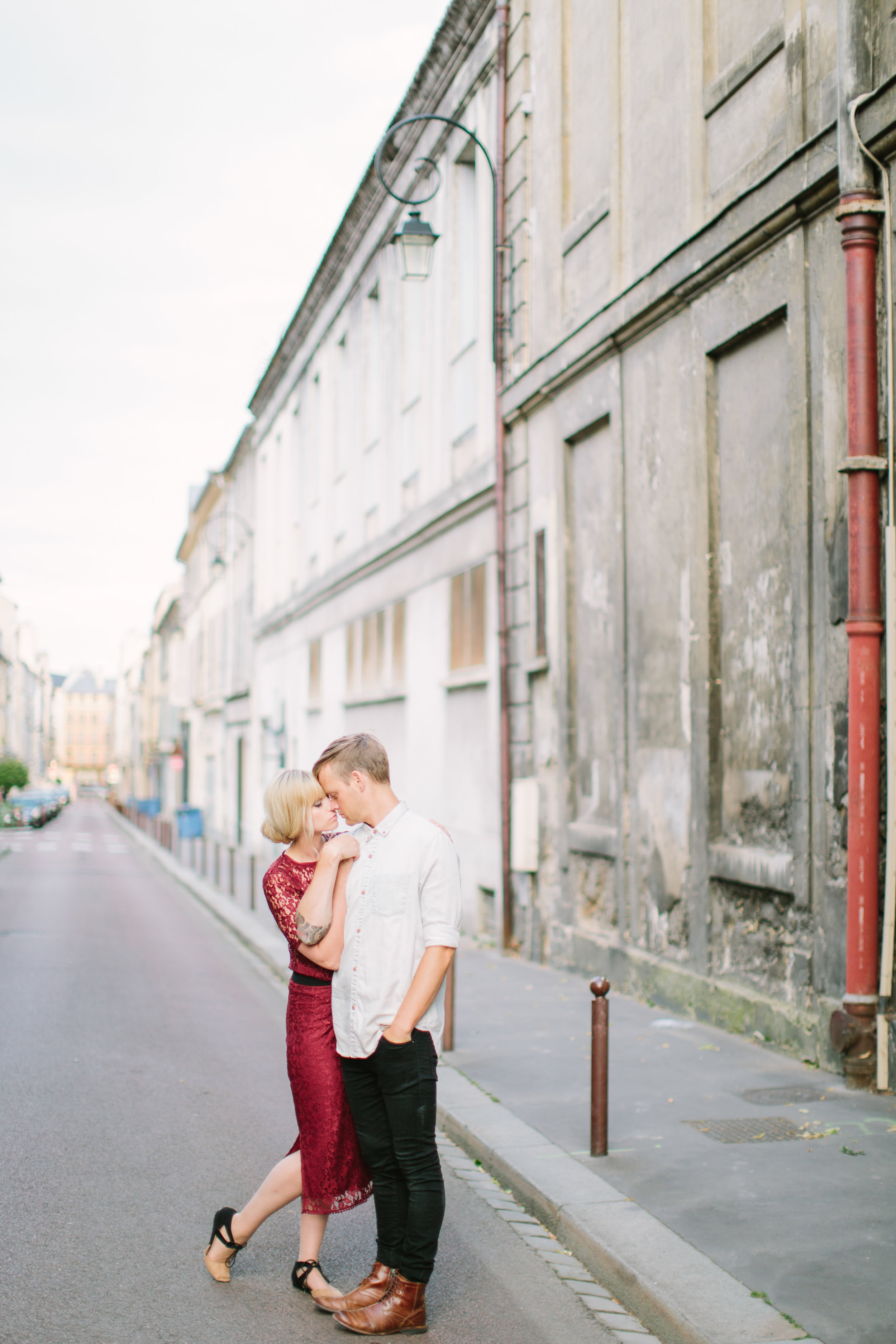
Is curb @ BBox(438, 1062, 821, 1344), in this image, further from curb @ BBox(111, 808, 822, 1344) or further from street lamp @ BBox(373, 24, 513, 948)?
street lamp @ BBox(373, 24, 513, 948)

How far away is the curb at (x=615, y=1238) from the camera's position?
12.2ft

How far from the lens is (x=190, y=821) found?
133 ft

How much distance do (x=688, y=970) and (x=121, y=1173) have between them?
14.8 ft

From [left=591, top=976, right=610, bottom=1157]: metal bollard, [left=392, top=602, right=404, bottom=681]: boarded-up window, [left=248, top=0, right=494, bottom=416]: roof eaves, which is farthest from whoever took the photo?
[left=392, top=602, right=404, bottom=681]: boarded-up window

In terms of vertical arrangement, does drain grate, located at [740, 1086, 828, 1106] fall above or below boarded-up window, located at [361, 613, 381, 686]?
below

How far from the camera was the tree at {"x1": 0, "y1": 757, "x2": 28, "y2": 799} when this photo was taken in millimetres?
62406

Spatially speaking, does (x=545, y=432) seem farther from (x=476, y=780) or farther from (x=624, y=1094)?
(x=624, y=1094)

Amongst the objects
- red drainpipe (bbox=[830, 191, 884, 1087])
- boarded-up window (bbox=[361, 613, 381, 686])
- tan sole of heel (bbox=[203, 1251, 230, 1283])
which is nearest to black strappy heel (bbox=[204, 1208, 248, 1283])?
tan sole of heel (bbox=[203, 1251, 230, 1283])

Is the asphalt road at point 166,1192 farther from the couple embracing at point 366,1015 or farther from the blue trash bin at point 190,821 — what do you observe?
the blue trash bin at point 190,821

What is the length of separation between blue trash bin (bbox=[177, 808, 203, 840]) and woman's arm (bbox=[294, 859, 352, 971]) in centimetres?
3721

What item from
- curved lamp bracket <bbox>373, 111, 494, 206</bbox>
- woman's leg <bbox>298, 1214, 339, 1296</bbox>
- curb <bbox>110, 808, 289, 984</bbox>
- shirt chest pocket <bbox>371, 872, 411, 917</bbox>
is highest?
curved lamp bracket <bbox>373, 111, 494, 206</bbox>

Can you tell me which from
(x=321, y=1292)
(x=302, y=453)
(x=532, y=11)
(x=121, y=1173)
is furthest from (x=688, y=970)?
(x=302, y=453)

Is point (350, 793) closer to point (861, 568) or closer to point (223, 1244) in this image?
point (223, 1244)

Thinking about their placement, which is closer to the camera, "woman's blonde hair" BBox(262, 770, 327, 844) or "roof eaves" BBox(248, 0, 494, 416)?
"woman's blonde hair" BBox(262, 770, 327, 844)
